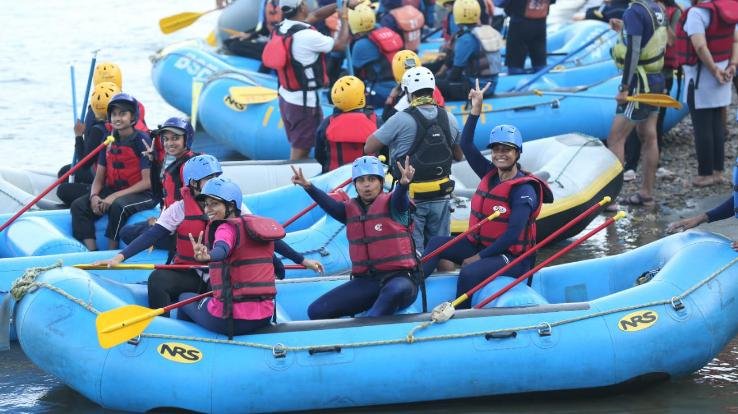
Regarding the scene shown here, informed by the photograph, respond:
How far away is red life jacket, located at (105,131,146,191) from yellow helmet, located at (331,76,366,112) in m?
1.35

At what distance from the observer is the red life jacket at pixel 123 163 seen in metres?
8.70

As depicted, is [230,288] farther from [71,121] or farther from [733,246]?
[71,121]

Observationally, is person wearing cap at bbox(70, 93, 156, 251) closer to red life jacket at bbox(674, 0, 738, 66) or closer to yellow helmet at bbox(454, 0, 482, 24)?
yellow helmet at bbox(454, 0, 482, 24)

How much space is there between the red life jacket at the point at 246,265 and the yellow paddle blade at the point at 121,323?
34 centimetres

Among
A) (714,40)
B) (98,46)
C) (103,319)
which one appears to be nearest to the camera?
(103,319)

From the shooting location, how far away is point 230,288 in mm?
6746

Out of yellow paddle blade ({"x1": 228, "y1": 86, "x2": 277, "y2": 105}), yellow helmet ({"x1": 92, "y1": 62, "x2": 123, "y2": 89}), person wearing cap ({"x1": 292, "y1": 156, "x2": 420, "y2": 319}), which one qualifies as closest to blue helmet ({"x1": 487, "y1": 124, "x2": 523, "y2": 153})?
person wearing cap ({"x1": 292, "y1": 156, "x2": 420, "y2": 319})

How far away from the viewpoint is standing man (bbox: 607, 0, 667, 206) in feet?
31.9

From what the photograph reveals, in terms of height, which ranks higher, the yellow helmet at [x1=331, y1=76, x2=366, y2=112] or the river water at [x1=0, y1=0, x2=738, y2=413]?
the yellow helmet at [x1=331, y1=76, x2=366, y2=112]

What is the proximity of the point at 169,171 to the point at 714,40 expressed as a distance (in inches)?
183

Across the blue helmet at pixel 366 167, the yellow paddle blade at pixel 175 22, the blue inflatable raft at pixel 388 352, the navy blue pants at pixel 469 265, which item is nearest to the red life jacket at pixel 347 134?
the navy blue pants at pixel 469 265

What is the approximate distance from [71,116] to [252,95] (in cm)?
469

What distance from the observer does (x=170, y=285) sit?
730cm

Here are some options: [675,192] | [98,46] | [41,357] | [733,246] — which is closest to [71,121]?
[98,46]
